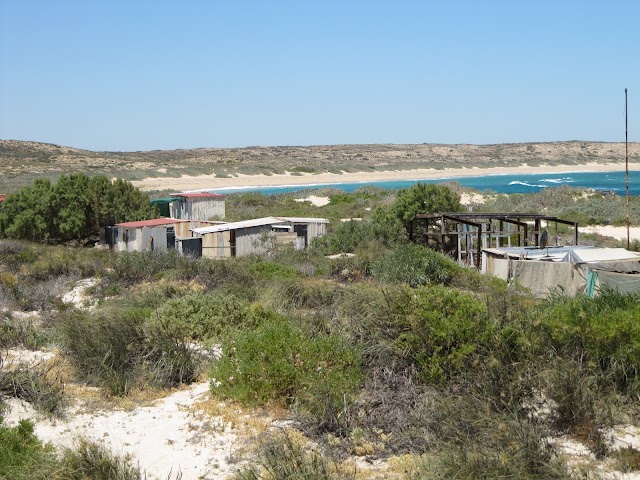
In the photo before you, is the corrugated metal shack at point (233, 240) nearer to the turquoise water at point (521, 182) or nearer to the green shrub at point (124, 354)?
the green shrub at point (124, 354)

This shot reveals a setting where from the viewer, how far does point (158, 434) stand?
809cm

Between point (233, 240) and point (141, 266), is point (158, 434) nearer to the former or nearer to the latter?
point (141, 266)

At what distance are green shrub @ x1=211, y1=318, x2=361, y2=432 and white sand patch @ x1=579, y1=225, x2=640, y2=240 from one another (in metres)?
23.9

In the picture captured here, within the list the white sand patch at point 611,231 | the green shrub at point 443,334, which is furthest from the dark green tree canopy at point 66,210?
the green shrub at point 443,334

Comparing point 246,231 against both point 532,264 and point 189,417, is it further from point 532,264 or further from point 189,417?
point 189,417

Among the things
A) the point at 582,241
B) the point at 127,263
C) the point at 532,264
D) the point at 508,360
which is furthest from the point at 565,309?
the point at 582,241

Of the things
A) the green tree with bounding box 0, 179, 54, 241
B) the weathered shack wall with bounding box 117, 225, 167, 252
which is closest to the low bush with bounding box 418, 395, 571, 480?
the weathered shack wall with bounding box 117, 225, 167, 252

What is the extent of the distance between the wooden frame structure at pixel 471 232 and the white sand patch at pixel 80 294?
9.19 metres

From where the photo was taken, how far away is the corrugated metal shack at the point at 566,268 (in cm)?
1566

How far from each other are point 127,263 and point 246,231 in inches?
224

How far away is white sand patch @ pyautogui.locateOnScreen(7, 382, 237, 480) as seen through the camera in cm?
731

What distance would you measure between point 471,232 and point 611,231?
14.4 m

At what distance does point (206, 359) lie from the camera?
10398 mm

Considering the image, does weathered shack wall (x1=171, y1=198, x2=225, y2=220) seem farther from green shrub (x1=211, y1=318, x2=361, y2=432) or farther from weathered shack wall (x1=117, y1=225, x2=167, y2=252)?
green shrub (x1=211, y1=318, x2=361, y2=432)
